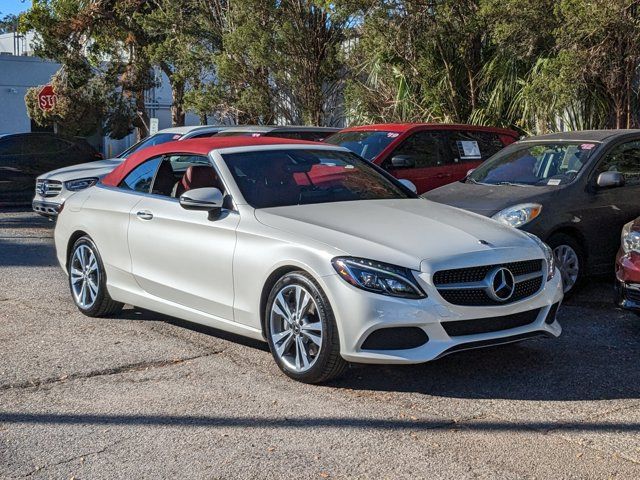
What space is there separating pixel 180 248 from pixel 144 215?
623mm

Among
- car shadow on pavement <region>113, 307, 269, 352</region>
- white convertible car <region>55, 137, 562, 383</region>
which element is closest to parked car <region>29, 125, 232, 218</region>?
car shadow on pavement <region>113, 307, 269, 352</region>

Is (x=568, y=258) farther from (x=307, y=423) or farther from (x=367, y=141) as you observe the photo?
(x=307, y=423)

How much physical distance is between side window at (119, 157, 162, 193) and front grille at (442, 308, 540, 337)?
308 cm

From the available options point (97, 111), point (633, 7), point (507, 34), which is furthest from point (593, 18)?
point (97, 111)

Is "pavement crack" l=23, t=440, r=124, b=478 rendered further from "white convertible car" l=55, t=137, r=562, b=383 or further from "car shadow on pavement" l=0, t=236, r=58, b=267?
"car shadow on pavement" l=0, t=236, r=58, b=267

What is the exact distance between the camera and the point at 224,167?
686 centimetres

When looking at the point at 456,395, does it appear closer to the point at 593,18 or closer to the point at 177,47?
the point at 593,18

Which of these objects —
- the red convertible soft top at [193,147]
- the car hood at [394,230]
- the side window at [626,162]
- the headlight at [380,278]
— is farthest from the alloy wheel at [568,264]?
the headlight at [380,278]

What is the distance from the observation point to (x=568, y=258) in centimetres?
898

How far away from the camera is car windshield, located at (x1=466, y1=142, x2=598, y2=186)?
31.1 feet

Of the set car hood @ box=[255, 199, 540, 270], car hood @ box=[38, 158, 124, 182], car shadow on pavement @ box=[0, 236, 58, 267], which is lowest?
car shadow on pavement @ box=[0, 236, 58, 267]

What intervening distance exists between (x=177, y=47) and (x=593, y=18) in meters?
12.0

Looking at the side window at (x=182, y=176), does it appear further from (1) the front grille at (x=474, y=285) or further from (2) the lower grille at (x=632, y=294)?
(2) the lower grille at (x=632, y=294)

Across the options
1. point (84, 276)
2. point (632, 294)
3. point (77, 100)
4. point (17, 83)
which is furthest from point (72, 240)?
point (17, 83)
